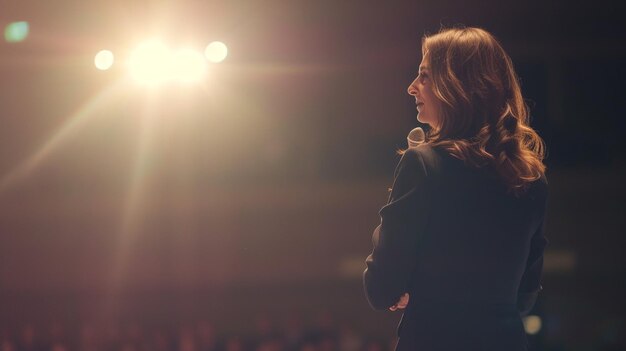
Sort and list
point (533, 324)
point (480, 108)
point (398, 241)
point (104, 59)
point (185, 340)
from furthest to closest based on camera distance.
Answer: point (533, 324), point (104, 59), point (185, 340), point (480, 108), point (398, 241)

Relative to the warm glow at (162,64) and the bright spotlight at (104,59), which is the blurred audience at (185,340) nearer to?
the warm glow at (162,64)

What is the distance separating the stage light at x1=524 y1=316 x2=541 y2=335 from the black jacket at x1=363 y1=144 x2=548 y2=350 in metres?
7.71

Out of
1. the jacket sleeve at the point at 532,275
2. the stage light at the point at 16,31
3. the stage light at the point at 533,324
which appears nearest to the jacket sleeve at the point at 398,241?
the jacket sleeve at the point at 532,275

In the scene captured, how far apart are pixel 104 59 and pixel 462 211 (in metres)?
7.43

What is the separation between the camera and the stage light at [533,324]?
8.89 metres

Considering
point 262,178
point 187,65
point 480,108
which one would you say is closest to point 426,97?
point 480,108

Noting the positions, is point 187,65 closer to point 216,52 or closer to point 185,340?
point 216,52

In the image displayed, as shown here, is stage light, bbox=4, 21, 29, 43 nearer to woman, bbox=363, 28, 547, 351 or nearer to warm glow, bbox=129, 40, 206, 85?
warm glow, bbox=129, 40, 206, 85

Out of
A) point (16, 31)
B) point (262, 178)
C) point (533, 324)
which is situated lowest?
point (533, 324)

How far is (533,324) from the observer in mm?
9000

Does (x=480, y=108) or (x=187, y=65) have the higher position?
(x=187, y=65)

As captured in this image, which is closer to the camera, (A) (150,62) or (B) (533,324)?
(A) (150,62)

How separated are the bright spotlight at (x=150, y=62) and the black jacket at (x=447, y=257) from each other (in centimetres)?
664

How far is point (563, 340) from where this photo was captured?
9.11 m
